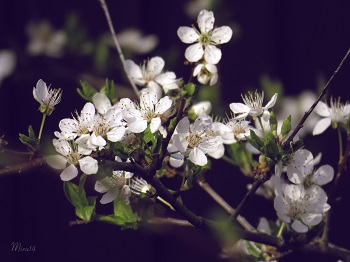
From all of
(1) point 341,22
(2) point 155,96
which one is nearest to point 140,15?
(1) point 341,22

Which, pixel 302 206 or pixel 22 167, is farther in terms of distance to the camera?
pixel 302 206

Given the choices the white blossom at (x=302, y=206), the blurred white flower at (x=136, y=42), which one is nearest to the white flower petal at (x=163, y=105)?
the white blossom at (x=302, y=206)

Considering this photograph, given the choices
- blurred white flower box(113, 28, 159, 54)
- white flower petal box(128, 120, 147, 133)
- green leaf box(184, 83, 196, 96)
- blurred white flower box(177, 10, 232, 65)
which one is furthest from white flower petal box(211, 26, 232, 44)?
blurred white flower box(113, 28, 159, 54)

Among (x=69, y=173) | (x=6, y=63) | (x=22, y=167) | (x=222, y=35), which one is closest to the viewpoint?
(x=22, y=167)

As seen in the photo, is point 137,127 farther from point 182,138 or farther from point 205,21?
point 205,21

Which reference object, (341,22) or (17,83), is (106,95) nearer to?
(17,83)

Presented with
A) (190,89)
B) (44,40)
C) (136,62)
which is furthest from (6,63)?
(190,89)
